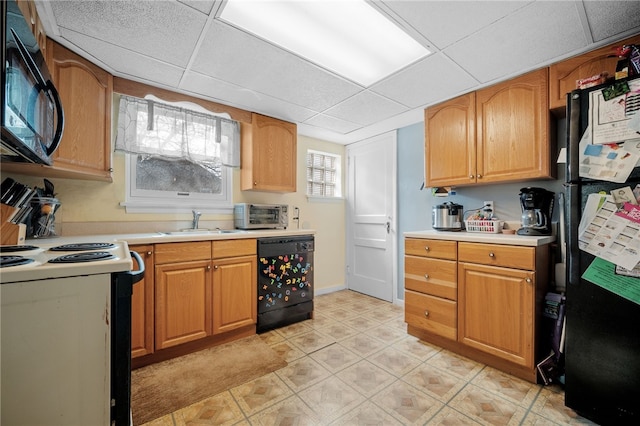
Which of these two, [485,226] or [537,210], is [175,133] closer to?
[485,226]

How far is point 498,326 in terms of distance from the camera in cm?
194

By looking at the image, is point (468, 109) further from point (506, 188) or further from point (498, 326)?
point (498, 326)

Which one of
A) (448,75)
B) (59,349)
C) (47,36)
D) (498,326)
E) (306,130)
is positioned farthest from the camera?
(306,130)

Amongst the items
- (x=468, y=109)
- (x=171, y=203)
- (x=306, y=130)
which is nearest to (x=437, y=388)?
(x=468, y=109)

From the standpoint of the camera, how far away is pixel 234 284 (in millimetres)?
2387

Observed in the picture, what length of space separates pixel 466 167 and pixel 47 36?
325cm

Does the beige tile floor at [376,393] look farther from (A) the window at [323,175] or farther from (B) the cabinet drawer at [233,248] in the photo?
(A) the window at [323,175]

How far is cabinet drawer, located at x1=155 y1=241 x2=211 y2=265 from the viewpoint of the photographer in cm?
203

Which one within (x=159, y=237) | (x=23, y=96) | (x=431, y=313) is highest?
(x=23, y=96)

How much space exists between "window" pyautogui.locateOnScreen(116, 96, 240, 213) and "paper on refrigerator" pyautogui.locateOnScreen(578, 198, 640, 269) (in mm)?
2929

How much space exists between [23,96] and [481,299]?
274cm

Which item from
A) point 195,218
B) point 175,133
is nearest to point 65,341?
point 195,218

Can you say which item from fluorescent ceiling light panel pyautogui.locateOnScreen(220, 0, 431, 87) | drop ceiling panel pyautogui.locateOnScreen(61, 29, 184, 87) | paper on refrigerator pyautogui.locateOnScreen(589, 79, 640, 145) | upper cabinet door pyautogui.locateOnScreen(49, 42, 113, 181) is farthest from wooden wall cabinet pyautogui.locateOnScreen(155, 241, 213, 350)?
paper on refrigerator pyautogui.locateOnScreen(589, 79, 640, 145)

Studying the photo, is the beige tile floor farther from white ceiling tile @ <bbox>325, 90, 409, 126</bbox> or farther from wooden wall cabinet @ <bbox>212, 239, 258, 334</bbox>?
white ceiling tile @ <bbox>325, 90, 409, 126</bbox>
